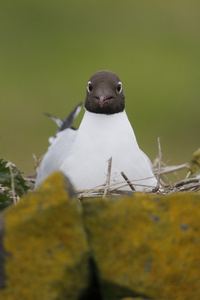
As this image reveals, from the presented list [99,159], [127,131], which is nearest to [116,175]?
[99,159]

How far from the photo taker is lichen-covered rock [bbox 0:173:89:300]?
1.81m

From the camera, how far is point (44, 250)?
182cm

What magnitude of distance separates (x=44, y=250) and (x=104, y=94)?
→ 1850 mm

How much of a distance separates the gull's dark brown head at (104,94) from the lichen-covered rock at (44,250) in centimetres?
174

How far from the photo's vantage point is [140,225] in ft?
6.27

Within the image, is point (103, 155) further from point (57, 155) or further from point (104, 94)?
point (57, 155)

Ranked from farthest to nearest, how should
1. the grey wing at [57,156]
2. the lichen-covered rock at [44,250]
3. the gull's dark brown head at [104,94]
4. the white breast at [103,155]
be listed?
the grey wing at [57,156] → the gull's dark brown head at [104,94] → the white breast at [103,155] → the lichen-covered rock at [44,250]

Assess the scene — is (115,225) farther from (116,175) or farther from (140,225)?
(116,175)

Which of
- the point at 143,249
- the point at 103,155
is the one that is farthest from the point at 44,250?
the point at 103,155

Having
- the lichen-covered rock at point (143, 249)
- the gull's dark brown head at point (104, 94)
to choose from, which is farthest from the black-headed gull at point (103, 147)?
the lichen-covered rock at point (143, 249)

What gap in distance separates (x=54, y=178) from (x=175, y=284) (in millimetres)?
490

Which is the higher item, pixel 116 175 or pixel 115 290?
pixel 116 175

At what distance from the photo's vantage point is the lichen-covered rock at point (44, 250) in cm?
181

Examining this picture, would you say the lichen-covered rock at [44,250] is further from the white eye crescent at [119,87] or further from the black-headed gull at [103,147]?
the white eye crescent at [119,87]
